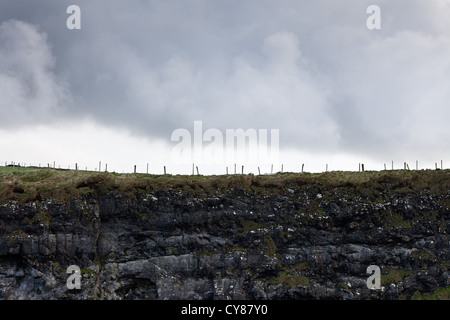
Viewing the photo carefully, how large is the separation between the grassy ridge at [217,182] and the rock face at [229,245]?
2.81ft

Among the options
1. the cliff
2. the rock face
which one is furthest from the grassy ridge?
the rock face

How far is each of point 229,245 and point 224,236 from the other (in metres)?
1.17

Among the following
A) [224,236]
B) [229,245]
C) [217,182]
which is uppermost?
[217,182]

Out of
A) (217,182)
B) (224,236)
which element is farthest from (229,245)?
(217,182)

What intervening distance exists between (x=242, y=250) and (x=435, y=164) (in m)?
36.4

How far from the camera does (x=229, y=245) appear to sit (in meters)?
38.6

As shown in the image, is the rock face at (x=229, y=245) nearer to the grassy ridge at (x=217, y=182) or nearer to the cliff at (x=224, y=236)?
the cliff at (x=224, y=236)

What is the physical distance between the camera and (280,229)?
129 feet

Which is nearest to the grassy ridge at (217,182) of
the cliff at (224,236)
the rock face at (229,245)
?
the cliff at (224,236)

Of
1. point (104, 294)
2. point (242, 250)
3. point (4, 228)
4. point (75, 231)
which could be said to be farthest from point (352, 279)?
point (4, 228)

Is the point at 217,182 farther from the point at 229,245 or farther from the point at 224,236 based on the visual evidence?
the point at 229,245

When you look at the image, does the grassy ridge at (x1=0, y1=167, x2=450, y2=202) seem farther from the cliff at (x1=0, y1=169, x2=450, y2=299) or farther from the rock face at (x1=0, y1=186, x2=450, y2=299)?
the rock face at (x1=0, y1=186, x2=450, y2=299)

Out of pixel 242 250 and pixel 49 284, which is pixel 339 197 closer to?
pixel 242 250

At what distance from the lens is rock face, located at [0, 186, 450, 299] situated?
3522 cm
